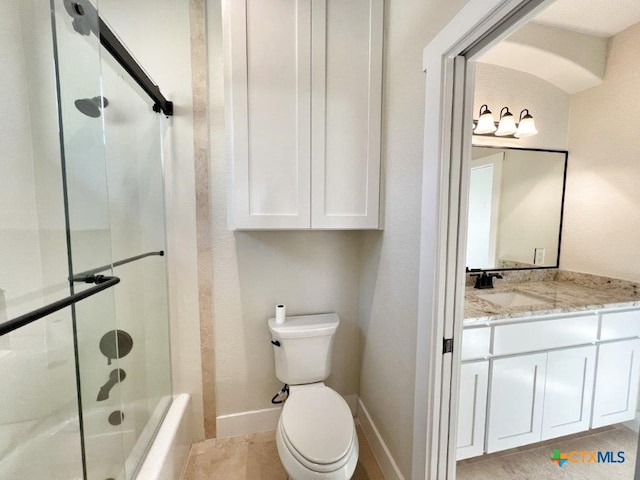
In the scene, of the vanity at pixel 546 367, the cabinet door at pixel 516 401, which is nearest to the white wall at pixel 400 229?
the vanity at pixel 546 367

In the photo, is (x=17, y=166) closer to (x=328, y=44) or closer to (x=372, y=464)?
(x=328, y=44)

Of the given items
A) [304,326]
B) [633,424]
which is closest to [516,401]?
[633,424]

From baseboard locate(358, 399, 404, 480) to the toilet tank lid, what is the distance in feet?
2.03

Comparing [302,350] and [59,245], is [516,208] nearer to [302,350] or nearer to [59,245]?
[302,350]

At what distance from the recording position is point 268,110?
49.0 inches

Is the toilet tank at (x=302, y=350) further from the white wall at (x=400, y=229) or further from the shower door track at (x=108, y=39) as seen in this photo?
the shower door track at (x=108, y=39)

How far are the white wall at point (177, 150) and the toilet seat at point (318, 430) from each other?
0.72m

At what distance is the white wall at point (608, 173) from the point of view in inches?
59.6

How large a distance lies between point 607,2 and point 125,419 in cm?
313

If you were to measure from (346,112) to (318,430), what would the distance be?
4.92ft

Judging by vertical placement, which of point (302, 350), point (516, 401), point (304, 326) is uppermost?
point (304, 326)

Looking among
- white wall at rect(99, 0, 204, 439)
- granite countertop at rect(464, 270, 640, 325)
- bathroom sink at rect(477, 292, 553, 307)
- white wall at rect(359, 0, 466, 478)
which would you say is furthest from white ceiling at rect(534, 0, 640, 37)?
white wall at rect(99, 0, 204, 439)

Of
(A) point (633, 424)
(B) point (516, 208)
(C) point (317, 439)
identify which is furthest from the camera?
(B) point (516, 208)

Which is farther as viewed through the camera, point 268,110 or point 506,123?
point 506,123
